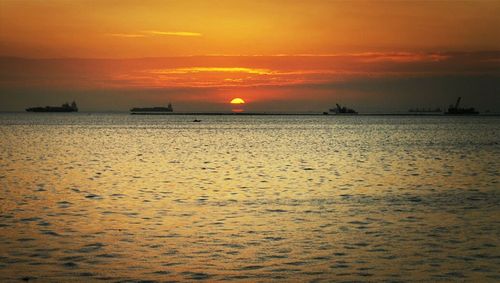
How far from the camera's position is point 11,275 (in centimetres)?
1661

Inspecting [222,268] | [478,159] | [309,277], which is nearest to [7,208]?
[222,268]

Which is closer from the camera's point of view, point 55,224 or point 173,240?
point 173,240

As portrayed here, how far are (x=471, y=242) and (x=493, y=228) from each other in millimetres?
2988

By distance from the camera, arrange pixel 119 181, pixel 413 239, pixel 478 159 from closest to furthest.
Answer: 1. pixel 413 239
2. pixel 119 181
3. pixel 478 159

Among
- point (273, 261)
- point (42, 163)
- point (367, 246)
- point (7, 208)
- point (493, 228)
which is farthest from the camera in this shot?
point (42, 163)

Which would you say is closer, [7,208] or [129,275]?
[129,275]

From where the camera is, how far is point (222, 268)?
17422 mm

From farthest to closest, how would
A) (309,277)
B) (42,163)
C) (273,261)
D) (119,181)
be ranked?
(42,163) < (119,181) < (273,261) < (309,277)

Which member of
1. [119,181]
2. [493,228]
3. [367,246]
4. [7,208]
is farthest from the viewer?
[119,181]

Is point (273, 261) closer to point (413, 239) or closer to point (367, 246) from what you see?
point (367, 246)

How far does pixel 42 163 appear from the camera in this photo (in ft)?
184

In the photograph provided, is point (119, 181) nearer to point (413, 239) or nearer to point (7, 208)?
point (7, 208)

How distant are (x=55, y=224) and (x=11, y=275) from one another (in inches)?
304

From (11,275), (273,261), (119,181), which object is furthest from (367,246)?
(119,181)
